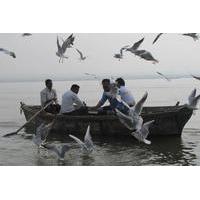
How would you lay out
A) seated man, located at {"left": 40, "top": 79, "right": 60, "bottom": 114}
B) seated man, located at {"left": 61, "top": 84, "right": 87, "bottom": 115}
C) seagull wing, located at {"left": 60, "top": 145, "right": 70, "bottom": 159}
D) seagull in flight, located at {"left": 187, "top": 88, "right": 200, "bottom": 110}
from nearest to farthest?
seagull wing, located at {"left": 60, "top": 145, "right": 70, "bottom": 159} → seagull in flight, located at {"left": 187, "top": 88, "right": 200, "bottom": 110} → seated man, located at {"left": 40, "top": 79, "right": 60, "bottom": 114} → seated man, located at {"left": 61, "top": 84, "right": 87, "bottom": 115}

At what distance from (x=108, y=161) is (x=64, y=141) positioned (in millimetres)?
1506

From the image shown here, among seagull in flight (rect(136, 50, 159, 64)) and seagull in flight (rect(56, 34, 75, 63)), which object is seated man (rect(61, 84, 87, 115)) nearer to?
seagull in flight (rect(56, 34, 75, 63))

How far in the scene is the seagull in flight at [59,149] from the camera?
8.04m

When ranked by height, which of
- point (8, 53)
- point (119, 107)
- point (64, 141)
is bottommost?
point (64, 141)

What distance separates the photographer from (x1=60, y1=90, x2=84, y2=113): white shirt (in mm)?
9047

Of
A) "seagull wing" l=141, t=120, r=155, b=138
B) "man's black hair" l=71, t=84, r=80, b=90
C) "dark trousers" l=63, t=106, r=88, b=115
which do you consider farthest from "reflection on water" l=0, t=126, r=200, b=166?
"man's black hair" l=71, t=84, r=80, b=90

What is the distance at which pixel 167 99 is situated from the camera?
13.5 meters

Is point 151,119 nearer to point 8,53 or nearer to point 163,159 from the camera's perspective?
point 163,159

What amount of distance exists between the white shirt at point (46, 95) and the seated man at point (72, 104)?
0.22m

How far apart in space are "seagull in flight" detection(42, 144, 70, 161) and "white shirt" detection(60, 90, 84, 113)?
0.80 m

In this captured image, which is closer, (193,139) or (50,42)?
(50,42)

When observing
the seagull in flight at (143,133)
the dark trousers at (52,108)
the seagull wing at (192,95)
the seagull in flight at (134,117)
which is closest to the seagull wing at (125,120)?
the seagull in flight at (134,117)
